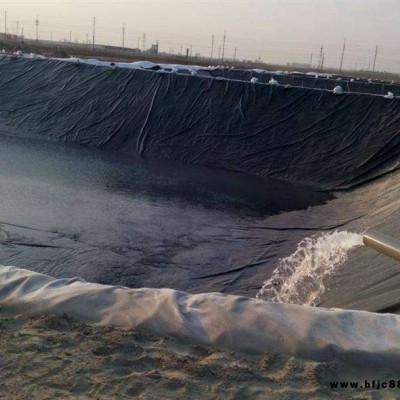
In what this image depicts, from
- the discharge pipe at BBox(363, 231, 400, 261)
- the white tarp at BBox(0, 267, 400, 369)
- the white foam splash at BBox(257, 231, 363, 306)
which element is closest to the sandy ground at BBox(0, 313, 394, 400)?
the white tarp at BBox(0, 267, 400, 369)

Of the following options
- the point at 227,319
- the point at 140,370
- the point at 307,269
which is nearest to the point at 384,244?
the point at 227,319

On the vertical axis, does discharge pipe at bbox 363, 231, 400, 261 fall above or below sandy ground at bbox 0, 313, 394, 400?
above

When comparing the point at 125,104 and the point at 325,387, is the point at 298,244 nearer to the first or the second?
the point at 325,387

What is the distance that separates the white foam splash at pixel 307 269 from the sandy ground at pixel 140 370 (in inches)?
79.7

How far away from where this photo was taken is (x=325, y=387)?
9.01 ft

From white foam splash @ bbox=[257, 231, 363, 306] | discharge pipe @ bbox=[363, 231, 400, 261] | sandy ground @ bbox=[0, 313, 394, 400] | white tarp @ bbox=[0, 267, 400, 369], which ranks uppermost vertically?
discharge pipe @ bbox=[363, 231, 400, 261]

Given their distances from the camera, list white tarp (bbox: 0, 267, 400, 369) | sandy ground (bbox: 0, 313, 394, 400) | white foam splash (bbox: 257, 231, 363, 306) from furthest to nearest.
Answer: white foam splash (bbox: 257, 231, 363, 306)
white tarp (bbox: 0, 267, 400, 369)
sandy ground (bbox: 0, 313, 394, 400)

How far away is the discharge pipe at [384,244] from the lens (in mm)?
3160

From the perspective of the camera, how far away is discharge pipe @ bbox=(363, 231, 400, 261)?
10.4ft

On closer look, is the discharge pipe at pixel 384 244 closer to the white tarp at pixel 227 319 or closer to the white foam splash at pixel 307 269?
the white tarp at pixel 227 319

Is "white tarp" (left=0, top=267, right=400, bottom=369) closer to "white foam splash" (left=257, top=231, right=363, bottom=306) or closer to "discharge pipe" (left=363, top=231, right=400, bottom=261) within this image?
"discharge pipe" (left=363, top=231, right=400, bottom=261)

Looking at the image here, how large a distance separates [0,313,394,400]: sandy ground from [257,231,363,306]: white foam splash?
6.65 feet

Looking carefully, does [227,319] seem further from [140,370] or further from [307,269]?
[307,269]

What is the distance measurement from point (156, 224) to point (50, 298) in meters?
3.89
